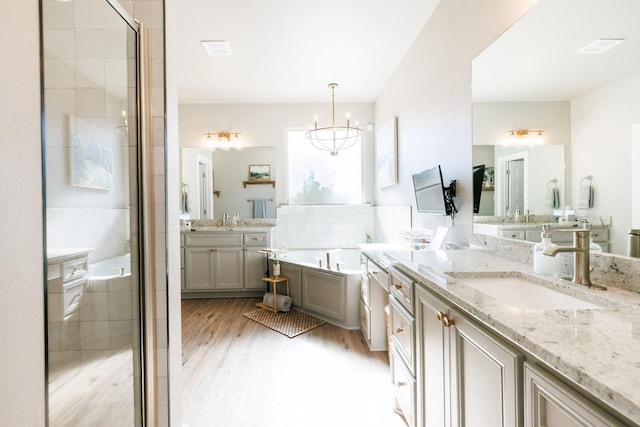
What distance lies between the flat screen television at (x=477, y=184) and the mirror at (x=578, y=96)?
162 mm

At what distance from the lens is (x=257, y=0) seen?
248 cm

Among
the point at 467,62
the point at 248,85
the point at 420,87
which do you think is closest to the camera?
the point at 467,62

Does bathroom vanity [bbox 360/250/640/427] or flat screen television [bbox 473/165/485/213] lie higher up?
flat screen television [bbox 473/165/485/213]

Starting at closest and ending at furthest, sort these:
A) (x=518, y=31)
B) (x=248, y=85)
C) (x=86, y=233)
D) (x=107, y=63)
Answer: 1. (x=86, y=233)
2. (x=107, y=63)
3. (x=518, y=31)
4. (x=248, y=85)

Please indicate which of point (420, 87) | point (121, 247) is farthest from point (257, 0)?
A: point (121, 247)

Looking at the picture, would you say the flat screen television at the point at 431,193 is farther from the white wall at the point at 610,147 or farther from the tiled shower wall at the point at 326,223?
the tiled shower wall at the point at 326,223

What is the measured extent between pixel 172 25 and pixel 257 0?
1013 millimetres

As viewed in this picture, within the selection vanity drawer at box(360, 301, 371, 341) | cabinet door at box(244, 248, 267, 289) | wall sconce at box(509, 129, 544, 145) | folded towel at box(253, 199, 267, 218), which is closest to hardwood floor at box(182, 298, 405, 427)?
vanity drawer at box(360, 301, 371, 341)

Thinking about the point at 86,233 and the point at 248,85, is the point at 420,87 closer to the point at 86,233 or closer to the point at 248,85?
the point at 248,85

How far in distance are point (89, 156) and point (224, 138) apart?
379 cm

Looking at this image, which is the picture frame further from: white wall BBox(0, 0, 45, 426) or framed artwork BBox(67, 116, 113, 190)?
white wall BBox(0, 0, 45, 426)

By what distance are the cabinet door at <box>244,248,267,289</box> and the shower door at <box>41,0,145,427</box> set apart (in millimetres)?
2878

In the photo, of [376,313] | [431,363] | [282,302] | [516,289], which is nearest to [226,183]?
[282,302]

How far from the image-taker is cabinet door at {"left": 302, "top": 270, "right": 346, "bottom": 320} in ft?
10.9
